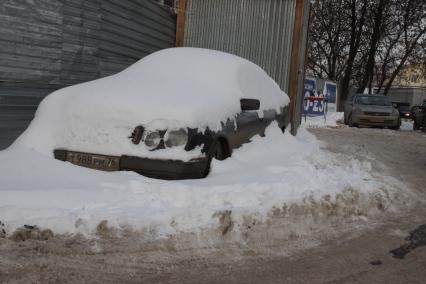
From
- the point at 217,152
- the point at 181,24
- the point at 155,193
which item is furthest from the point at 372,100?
the point at 155,193

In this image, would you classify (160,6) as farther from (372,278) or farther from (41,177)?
(372,278)

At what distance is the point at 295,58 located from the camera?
1236 cm

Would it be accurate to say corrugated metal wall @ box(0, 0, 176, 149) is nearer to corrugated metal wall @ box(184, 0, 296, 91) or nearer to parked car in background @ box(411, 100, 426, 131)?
corrugated metal wall @ box(184, 0, 296, 91)

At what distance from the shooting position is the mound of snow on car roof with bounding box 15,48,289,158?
537 cm

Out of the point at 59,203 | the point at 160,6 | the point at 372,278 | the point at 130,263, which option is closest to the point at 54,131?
the point at 59,203

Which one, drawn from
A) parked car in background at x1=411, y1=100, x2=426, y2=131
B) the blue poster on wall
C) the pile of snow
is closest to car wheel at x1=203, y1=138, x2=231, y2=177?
the pile of snow

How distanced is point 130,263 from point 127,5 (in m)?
7.65

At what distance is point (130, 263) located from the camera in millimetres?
3746

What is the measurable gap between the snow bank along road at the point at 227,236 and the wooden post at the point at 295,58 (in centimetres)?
646

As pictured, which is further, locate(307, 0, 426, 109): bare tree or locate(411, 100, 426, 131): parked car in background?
locate(307, 0, 426, 109): bare tree

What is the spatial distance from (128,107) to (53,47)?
3.14 m

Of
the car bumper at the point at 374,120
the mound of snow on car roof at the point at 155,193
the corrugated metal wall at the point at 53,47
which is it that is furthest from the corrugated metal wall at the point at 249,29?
the car bumper at the point at 374,120

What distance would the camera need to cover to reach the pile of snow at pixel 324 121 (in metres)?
20.4

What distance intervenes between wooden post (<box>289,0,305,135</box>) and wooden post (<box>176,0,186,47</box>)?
9.43ft
